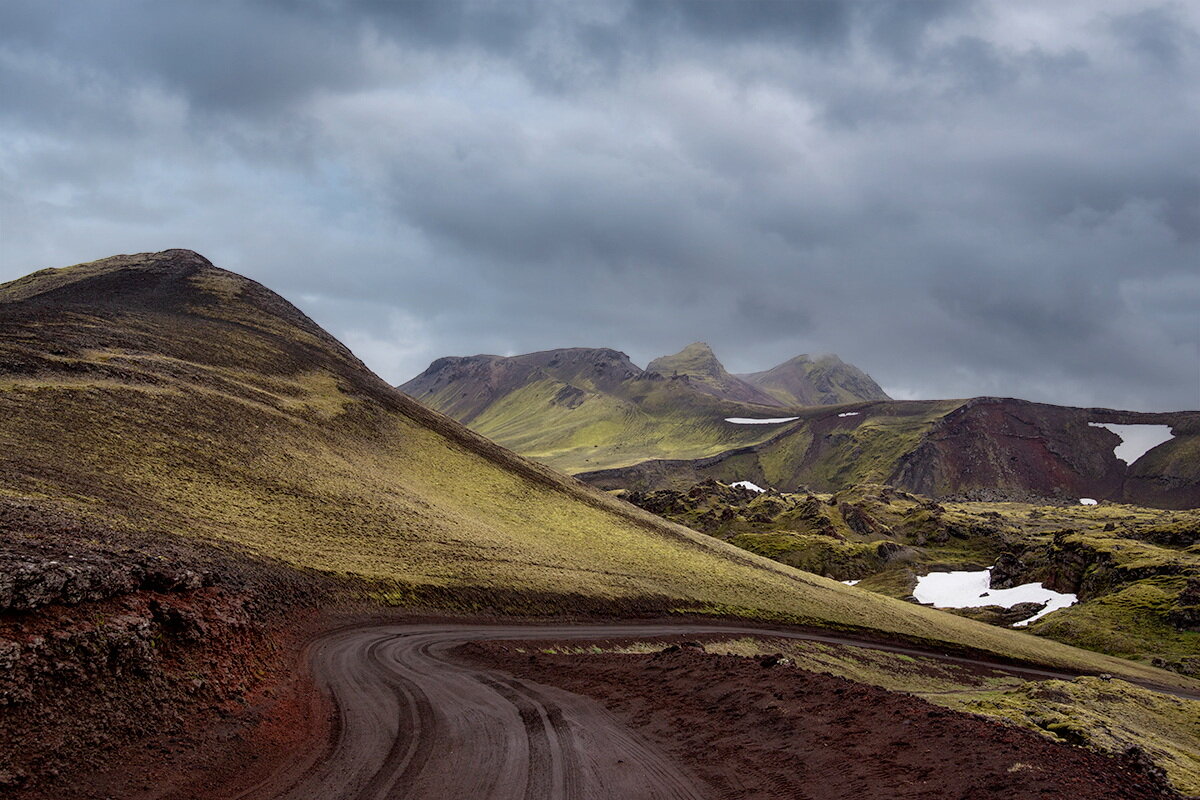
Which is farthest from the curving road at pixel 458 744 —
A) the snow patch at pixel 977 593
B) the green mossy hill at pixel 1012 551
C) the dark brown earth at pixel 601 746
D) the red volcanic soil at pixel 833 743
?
the snow patch at pixel 977 593

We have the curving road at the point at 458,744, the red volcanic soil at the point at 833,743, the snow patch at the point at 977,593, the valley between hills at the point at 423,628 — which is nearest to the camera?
the red volcanic soil at the point at 833,743

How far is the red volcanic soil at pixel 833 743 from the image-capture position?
43.8ft

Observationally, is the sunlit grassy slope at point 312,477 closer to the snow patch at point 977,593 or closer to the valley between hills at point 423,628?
the valley between hills at point 423,628

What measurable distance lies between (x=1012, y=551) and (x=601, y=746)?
117219 mm

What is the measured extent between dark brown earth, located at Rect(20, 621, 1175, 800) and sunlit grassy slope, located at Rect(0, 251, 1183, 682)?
19.5 meters

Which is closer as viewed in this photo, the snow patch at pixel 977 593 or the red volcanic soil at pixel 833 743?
the red volcanic soil at pixel 833 743

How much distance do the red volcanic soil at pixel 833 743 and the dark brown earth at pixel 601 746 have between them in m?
0.06

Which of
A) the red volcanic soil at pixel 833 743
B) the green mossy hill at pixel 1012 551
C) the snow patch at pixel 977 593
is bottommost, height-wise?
the snow patch at pixel 977 593

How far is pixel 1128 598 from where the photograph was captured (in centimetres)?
7750

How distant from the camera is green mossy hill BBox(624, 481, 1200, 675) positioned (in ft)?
237

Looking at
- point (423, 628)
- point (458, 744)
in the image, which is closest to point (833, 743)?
point (458, 744)

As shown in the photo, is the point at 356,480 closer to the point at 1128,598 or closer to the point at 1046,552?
the point at 1128,598

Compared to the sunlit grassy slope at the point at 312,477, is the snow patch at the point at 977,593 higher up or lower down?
lower down

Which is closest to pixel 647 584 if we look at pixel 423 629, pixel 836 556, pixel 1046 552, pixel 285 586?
pixel 423 629
